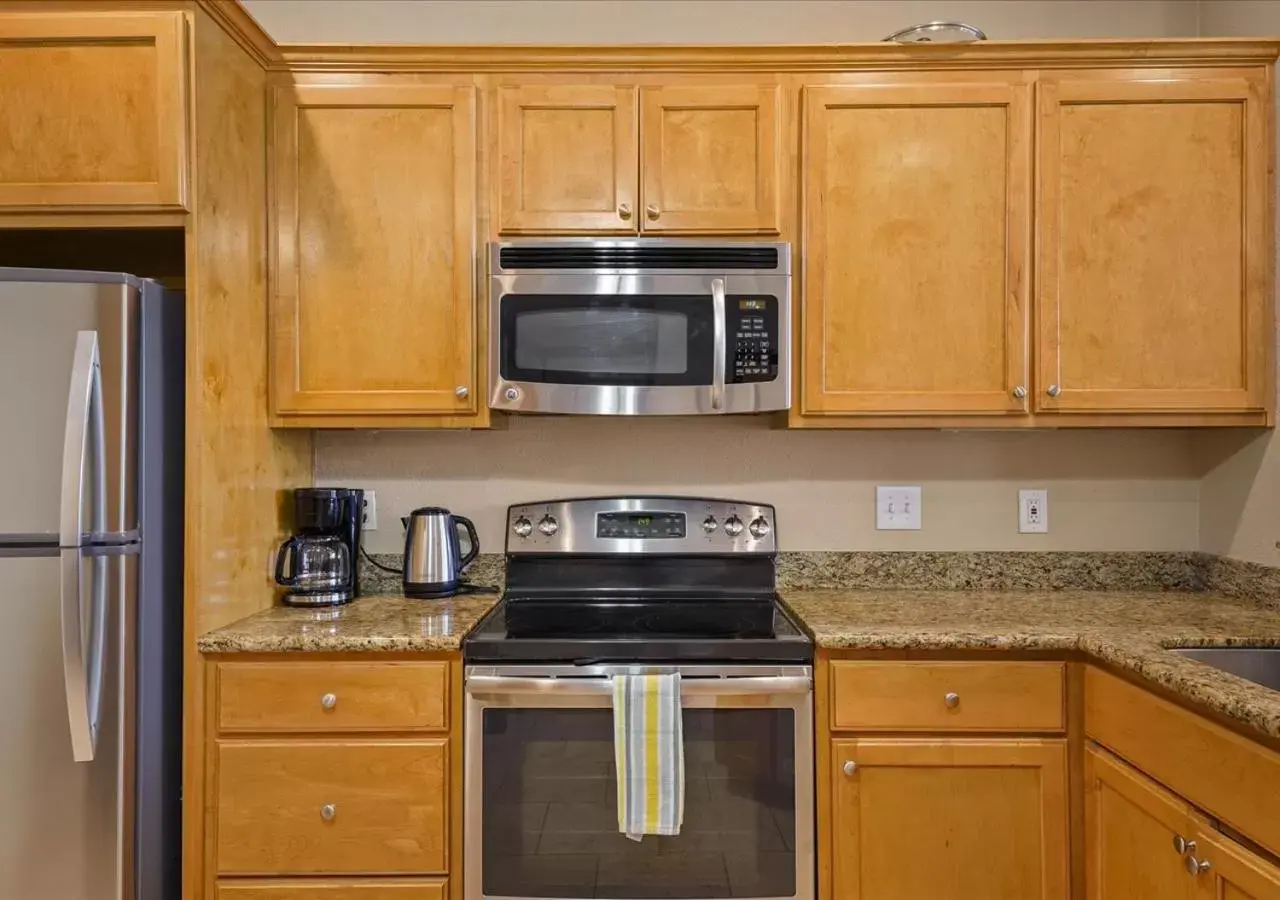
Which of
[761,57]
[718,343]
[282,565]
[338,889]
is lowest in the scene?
[338,889]

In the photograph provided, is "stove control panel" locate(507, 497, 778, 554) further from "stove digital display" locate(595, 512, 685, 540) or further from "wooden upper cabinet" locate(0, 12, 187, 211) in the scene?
"wooden upper cabinet" locate(0, 12, 187, 211)

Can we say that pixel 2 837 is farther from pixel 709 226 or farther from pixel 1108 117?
pixel 1108 117

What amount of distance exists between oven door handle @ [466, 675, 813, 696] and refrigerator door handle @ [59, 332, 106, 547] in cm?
81

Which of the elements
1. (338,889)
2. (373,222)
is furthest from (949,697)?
(373,222)

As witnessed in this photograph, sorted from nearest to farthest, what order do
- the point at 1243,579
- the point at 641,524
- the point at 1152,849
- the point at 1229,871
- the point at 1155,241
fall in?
the point at 1229,871 < the point at 1152,849 < the point at 1155,241 < the point at 1243,579 < the point at 641,524

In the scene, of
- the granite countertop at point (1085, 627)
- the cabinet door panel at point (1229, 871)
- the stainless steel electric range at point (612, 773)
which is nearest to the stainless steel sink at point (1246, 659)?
the granite countertop at point (1085, 627)

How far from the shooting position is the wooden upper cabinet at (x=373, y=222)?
77.9 inches

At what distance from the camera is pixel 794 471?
230 cm

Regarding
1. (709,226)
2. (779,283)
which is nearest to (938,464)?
(779,283)

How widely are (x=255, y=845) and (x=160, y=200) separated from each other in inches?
51.9

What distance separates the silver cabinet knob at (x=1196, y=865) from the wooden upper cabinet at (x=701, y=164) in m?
1.48

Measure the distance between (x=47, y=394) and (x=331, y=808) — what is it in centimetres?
97

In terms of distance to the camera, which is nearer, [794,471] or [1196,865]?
[1196,865]

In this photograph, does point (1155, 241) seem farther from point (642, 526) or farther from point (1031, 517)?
point (642, 526)
